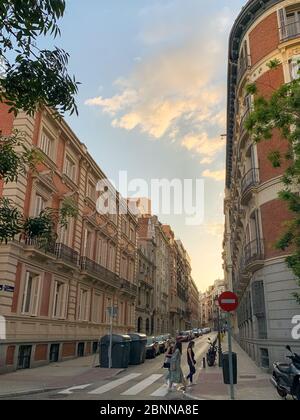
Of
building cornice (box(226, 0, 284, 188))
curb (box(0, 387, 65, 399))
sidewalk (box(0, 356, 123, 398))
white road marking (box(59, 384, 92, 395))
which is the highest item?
building cornice (box(226, 0, 284, 188))

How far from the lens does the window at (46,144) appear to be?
20.7m

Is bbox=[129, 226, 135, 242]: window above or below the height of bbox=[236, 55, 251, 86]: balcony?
below

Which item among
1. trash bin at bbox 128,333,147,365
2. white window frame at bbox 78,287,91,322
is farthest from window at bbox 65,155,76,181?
trash bin at bbox 128,333,147,365

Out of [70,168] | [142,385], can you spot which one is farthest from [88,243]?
[142,385]

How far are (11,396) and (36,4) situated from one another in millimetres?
9971

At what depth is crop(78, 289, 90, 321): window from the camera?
998 inches

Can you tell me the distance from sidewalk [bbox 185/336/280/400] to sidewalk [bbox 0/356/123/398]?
403cm

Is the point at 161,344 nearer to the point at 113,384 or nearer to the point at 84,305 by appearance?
the point at 84,305

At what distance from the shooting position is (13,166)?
25.2 ft

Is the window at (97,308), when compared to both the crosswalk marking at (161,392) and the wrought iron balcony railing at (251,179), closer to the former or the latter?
the wrought iron balcony railing at (251,179)

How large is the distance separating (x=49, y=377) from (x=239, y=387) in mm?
7194

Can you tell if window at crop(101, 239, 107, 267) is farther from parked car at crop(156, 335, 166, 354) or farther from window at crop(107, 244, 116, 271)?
parked car at crop(156, 335, 166, 354)

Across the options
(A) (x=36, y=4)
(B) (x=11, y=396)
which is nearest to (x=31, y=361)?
(B) (x=11, y=396)

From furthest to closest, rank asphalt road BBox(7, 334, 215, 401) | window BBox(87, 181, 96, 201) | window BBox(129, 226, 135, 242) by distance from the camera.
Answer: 1. window BBox(129, 226, 135, 242)
2. window BBox(87, 181, 96, 201)
3. asphalt road BBox(7, 334, 215, 401)
